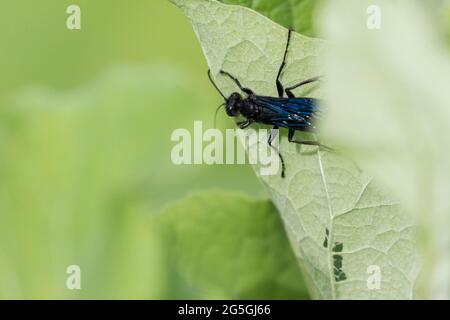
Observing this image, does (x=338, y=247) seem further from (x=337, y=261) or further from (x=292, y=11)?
(x=292, y=11)

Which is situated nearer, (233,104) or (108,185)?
(108,185)

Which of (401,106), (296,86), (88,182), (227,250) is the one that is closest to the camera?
(401,106)

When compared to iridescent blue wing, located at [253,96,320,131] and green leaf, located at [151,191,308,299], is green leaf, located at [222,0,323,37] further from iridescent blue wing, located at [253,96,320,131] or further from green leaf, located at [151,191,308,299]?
green leaf, located at [151,191,308,299]

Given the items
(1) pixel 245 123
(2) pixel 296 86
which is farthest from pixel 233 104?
(2) pixel 296 86

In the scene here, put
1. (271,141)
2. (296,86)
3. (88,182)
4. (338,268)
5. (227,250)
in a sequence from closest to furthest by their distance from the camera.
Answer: (338,268) < (296,86) < (271,141) < (227,250) < (88,182)

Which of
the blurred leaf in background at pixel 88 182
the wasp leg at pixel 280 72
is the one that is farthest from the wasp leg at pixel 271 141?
the blurred leaf in background at pixel 88 182

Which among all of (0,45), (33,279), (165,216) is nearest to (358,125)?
(165,216)
